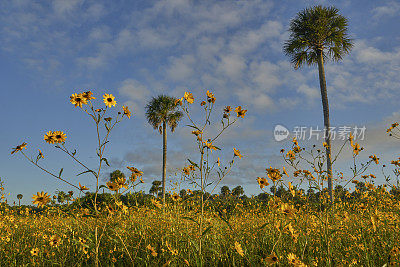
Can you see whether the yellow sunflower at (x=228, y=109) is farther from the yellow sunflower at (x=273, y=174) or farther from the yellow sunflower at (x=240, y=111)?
the yellow sunflower at (x=273, y=174)

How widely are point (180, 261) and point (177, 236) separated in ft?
2.26

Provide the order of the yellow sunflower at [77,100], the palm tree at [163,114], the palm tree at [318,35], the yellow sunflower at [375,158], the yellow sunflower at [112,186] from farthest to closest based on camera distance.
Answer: the palm tree at [163,114] → the palm tree at [318,35] → the yellow sunflower at [375,158] → the yellow sunflower at [77,100] → the yellow sunflower at [112,186]

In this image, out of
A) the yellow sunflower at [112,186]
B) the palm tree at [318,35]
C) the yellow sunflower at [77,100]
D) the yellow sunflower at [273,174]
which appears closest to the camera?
the yellow sunflower at [112,186]

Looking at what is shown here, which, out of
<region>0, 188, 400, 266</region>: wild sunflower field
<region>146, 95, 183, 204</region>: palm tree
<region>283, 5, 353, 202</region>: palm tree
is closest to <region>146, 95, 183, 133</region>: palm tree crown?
<region>146, 95, 183, 204</region>: palm tree

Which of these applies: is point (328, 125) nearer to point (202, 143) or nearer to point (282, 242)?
point (282, 242)

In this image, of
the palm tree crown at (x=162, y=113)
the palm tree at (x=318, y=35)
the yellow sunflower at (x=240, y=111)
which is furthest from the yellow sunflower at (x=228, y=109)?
the palm tree crown at (x=162, y=113)

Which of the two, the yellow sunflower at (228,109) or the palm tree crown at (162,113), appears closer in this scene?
the yellow sunflower at (228,109)

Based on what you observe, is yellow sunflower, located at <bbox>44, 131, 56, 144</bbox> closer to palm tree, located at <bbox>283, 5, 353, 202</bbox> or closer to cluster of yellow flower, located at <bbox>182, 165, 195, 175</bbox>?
cluster of yellow flower, located at <bbox>182, 165, 195, 175</bbox>

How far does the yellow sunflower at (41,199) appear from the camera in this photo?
287 centimetres

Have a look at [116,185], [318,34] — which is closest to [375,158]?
[116,185]

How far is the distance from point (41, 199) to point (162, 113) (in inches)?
914

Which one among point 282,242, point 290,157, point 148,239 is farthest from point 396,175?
point 148,239

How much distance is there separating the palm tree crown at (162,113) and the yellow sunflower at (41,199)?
23.1 m

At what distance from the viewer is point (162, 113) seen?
25984mm
